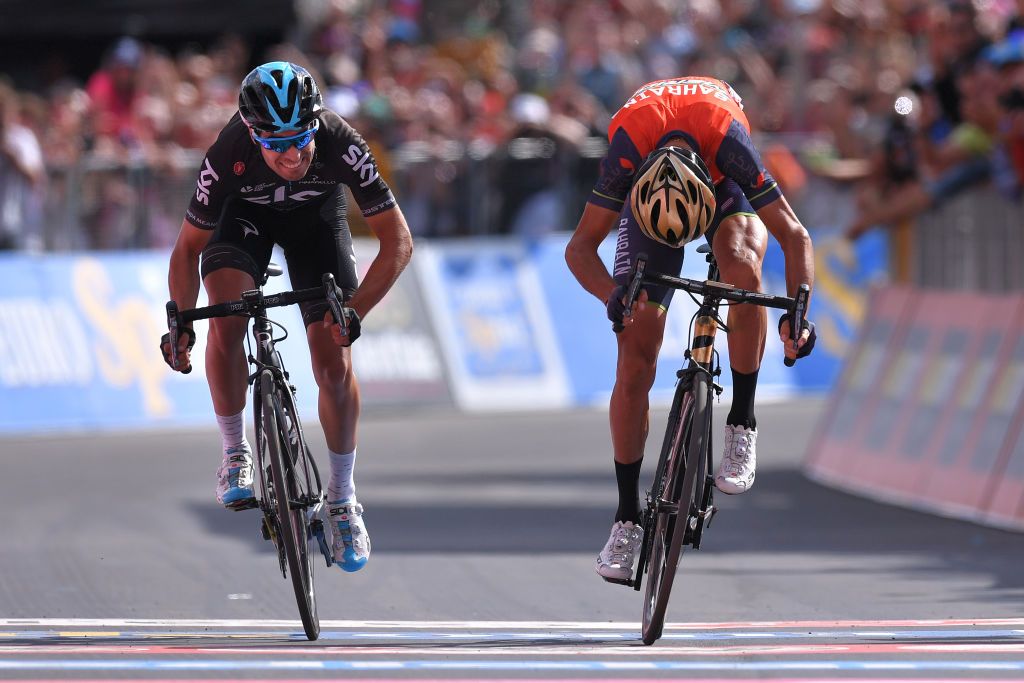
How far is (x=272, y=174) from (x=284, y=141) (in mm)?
359

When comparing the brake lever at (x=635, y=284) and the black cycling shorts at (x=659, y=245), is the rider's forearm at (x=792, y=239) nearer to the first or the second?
the black cycling shorts at (x=659, y=245)

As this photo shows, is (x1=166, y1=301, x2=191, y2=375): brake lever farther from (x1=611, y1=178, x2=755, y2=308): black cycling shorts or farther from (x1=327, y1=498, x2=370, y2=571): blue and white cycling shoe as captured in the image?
(x1=611, y1=178, x2=755, y2=308): black cycling shorts

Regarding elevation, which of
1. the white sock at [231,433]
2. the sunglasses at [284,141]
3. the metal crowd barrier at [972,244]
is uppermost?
the sunglasses at [284,141]

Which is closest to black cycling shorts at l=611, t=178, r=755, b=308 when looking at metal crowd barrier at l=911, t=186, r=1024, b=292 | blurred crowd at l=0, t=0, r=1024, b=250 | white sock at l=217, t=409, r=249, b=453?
white sock at l=217, t=409, r=249, b=453

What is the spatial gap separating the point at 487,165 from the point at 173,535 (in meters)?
7.79

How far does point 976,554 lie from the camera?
33.5ft

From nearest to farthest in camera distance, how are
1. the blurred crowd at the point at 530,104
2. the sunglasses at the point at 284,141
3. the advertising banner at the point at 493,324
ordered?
the sunglasses at the point at 284,141
the blurred crowd at the point at 530,104
the advertising banner at the point at 493,324

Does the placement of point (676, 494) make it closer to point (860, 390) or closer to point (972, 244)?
point (972, 244)

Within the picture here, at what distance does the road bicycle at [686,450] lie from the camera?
7.33 m

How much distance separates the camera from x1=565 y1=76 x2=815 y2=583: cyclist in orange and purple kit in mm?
7535

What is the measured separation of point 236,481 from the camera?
25.8 feet

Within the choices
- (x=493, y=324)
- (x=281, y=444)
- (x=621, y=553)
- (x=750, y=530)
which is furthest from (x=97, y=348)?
(x=621, y=553)

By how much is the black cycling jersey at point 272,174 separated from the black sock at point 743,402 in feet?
5.19

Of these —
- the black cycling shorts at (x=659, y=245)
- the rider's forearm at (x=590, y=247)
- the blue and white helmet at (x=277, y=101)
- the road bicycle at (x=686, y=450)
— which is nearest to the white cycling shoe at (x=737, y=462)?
the road bicycle at (x=686, y=450)
